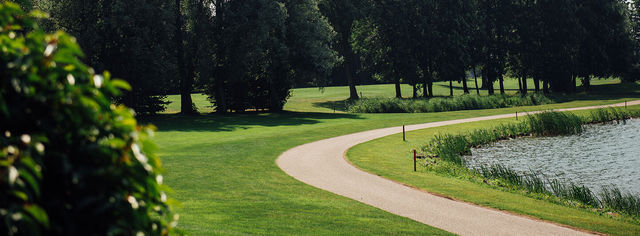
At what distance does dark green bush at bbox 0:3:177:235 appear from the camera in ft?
10.7

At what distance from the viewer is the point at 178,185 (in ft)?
55.4

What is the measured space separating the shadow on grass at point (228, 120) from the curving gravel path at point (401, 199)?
1539 cm

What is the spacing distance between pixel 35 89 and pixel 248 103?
165ft

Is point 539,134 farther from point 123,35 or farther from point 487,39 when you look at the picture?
point 487,39

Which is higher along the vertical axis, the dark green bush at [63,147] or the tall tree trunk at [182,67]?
the tall tree trunk at [182,67]

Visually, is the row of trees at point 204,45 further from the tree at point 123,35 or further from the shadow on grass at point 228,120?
the shadow on grass at point 228,120

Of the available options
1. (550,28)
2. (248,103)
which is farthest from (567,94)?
(248,103)

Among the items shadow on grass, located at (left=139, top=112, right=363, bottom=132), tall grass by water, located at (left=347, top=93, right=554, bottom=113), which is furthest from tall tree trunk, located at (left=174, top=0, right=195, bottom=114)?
tall grass by water, located at (left=347, top=93, right=554, bottom=113)

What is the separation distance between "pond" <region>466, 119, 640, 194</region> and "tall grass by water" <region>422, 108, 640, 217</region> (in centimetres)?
75

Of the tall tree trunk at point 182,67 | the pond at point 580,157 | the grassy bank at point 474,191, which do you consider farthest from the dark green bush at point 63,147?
the tall tree trunk at point 182,67

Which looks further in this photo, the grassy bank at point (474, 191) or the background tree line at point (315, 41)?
the background tree line at point (315, 41)

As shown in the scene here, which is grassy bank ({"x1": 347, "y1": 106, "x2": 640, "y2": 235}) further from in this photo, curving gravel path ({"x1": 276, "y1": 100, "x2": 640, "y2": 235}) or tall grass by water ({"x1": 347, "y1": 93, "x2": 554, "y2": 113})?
tall grass by water ({"x1": 347, "y1": 93, "x2": 554, "y2": 113})

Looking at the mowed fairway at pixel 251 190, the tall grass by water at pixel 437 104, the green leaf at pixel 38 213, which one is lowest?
the mowed fairway at pixel 251 190

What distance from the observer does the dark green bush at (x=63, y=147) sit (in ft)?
10.7
